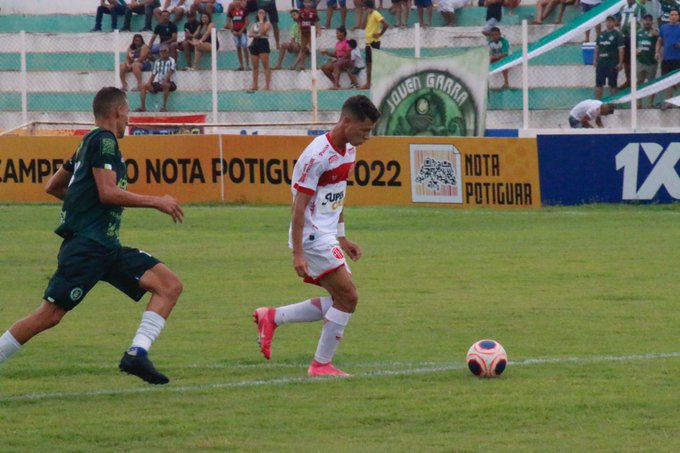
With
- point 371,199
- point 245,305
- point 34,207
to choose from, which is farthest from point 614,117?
point 245,305

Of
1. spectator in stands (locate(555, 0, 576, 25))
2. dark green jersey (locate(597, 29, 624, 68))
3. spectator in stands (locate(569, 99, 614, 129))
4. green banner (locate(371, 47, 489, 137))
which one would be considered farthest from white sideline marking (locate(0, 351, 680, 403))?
spectator in stands (locate(555, 0, 576, 25))

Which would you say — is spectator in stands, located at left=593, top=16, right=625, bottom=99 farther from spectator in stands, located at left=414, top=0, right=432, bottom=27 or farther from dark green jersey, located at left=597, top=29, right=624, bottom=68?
spectator in stands, located at left=414, top=0, right=432, bottom=27

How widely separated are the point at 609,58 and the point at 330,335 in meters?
16.4

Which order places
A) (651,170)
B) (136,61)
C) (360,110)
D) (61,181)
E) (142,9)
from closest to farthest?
(61,181) → (360,110) → (651,170) → (136,61) → (142,9)

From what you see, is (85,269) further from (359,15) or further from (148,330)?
(359,15)

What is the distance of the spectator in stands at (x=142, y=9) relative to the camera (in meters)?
32.4

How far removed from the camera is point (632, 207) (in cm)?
2095

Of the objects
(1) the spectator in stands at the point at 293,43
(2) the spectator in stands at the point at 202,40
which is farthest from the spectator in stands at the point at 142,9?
(1) the spectator in stands at the point at 293,43

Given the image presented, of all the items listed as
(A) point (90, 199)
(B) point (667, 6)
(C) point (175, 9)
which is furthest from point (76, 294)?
(C) point (175, 9)

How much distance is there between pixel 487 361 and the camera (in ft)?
27.7

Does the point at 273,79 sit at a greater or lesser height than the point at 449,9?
lesser

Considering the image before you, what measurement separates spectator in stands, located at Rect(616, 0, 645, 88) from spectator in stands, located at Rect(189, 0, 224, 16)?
34.6ft

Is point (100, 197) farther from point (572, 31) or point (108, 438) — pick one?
point (572, 31)

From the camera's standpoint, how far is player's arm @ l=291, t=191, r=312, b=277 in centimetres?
846
